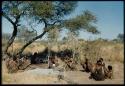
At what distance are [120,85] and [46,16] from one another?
13.3 m

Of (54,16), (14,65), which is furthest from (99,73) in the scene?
(54,16)

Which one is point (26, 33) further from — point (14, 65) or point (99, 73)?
point (99, 73)

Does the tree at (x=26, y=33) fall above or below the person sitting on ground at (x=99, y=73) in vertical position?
above

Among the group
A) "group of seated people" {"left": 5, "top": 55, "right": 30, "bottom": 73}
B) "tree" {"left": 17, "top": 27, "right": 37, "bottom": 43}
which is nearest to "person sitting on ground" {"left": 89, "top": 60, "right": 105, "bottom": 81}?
"group of seated people" {"left": 5, "top": 55, "right": 30, "bottom": 73}

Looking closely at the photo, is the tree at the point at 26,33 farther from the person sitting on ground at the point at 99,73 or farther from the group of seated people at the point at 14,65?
the person sitting on ground at the point at 99,73

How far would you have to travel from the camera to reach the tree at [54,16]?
2773 cm

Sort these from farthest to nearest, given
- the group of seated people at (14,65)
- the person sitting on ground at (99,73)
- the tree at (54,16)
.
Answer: the tree at (54,16)
the group of seated people at (14,65)
the person sitting on ground at (99,73)

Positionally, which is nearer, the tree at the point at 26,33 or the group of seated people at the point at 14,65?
the group of seated people at the point at 14,65

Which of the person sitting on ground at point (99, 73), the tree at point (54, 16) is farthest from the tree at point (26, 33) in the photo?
the person sitting on ground at point (99, 73)

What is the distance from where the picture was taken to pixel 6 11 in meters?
27.8

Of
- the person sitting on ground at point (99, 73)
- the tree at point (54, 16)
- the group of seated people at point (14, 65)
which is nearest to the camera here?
the person sitting on ground at point (99, 73)

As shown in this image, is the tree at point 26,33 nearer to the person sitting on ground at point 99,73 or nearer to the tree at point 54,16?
the tree at point 54,16

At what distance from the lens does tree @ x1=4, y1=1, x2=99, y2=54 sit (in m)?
27.7

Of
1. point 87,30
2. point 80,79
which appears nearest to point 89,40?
point 87,30
